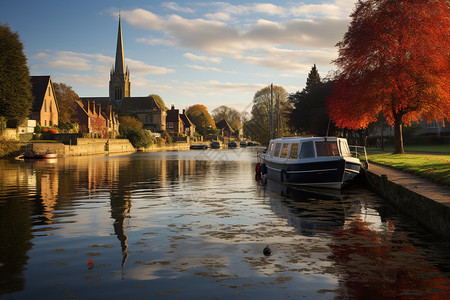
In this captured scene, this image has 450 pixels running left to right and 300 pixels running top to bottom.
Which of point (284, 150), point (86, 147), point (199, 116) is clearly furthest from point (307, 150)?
point (199, 116)

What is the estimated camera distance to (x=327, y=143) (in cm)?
2352

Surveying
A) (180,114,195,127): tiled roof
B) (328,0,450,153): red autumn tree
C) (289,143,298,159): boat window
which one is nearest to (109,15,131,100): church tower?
(180,114,195,127): tiled roof

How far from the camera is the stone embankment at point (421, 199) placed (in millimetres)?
11477

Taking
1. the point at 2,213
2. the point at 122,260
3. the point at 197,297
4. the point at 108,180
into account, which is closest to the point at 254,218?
the point at 122,260

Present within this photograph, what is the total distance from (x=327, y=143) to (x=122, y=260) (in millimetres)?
16754

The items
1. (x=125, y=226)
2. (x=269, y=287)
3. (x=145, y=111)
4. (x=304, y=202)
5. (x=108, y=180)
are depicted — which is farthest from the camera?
(x=145, y=111)

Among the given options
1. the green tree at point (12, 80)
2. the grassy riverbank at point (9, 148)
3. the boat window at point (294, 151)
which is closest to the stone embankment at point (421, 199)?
the boat window at point (294, 151)

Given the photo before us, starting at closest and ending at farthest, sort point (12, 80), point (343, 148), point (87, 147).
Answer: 1. point (343, 148)
2. point (12, 80)
3. point (87, 147)

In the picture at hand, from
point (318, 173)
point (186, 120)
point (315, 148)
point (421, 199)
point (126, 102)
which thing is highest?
point (126, 102)

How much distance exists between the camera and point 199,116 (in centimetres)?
16600

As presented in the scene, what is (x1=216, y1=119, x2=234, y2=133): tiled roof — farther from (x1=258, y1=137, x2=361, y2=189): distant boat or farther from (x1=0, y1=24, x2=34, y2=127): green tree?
(x1=258, y1=137, x2=361, y2=189): distant boat

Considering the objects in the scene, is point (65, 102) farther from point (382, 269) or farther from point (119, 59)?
point (382, 269)

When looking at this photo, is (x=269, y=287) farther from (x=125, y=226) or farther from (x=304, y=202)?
(x=304, y=202)

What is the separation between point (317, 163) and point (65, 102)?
251 ft
